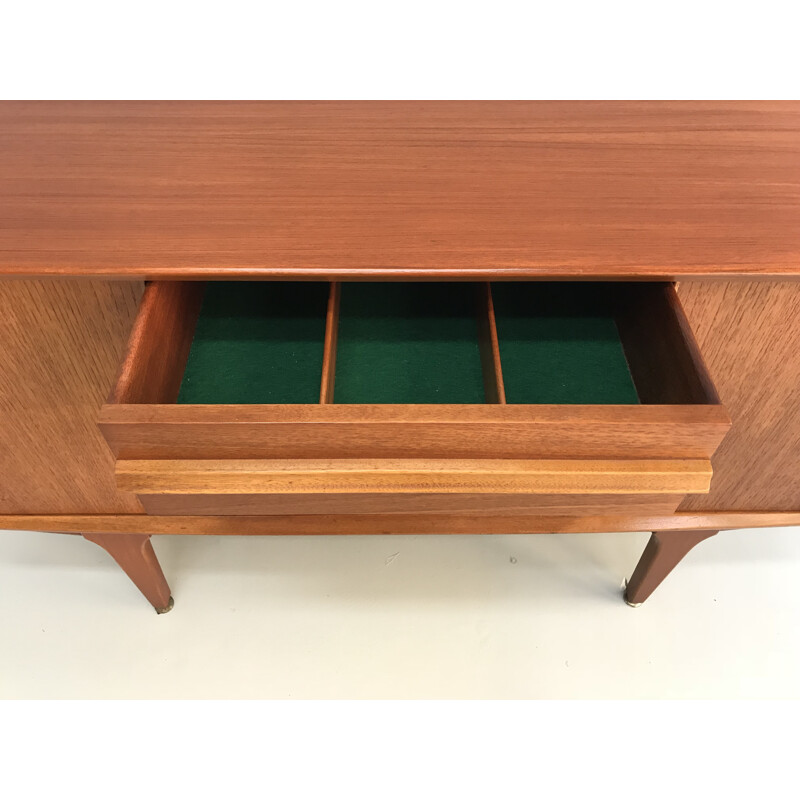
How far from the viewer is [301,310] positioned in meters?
0.82

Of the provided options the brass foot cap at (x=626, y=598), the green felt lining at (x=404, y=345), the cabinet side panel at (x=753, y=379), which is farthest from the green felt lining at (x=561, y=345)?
the brass foot cap at (x=626, y=598)

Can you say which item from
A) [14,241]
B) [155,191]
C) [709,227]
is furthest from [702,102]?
[14,241]

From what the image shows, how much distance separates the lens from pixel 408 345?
0.79 metres

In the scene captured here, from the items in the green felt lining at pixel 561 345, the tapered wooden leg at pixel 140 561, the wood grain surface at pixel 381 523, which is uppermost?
the green felt lining at pixel 561 345

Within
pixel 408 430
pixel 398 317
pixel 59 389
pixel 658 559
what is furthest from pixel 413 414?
pixel 658 559

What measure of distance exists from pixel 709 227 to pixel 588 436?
0.73 ft

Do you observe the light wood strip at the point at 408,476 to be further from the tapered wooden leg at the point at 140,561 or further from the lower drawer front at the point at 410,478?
the tapered wooden leg at the point at 140,561

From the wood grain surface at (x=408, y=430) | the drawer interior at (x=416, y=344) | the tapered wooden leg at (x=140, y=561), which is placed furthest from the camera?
the tapered wooden leg at (x=140, y=561)

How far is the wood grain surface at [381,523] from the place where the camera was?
2.51 ft

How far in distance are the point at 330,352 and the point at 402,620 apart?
1.61 feet

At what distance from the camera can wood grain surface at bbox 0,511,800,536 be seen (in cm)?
77

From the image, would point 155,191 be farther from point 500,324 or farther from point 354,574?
point 354,574

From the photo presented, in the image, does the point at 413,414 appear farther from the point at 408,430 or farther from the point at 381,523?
the point at 381,523

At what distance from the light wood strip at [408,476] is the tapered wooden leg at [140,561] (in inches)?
11.3
